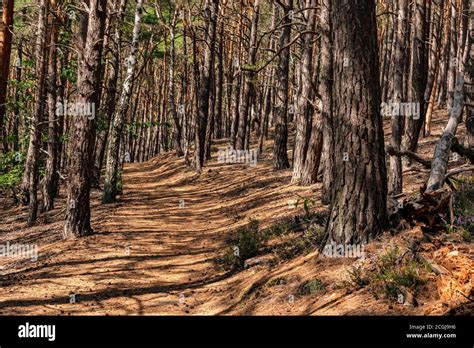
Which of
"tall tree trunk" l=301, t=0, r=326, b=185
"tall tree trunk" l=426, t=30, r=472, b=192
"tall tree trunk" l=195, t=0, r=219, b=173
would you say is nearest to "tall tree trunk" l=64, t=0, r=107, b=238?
"tall tree trunk" l=301, t=0, r=326, b=185

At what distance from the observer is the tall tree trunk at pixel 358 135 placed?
7.21m

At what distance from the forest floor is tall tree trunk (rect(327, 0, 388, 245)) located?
0.38 metres

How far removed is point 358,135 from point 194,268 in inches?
189

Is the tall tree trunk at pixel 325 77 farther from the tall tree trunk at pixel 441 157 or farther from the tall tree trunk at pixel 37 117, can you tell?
the tall tree trunk at pixel 37 117

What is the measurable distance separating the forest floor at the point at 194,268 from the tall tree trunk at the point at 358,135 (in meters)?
0.38

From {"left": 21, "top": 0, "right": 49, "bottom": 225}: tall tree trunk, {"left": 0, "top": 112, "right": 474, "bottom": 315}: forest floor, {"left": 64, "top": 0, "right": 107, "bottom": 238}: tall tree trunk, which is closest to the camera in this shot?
{"left": 0, "top": 112, "right": 474, "bottom": 315}: forest floor

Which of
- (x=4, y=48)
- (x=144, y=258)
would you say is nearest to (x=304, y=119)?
(x=144, y=258)

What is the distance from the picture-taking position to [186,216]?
15.9 meters

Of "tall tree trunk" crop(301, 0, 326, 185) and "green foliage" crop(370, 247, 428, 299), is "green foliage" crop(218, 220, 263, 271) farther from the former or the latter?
"green foliage" crop(370, 247, 428, 299)

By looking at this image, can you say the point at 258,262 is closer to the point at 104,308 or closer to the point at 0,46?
the point at 104,308

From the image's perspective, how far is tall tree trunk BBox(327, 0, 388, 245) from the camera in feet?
23.6

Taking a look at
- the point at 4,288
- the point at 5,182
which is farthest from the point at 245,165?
the point at 4,288

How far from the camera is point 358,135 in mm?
7223

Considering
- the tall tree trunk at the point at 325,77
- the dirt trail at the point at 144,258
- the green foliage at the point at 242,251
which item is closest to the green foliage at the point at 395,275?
the dirt trail at the point at 144,258
